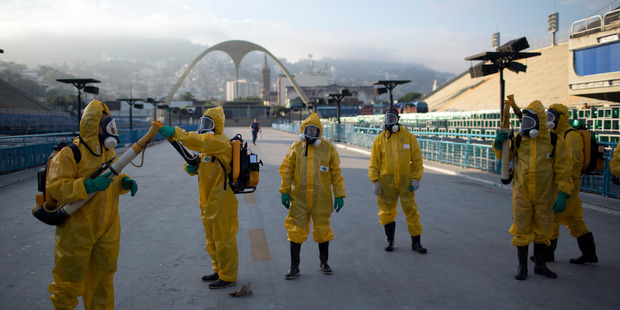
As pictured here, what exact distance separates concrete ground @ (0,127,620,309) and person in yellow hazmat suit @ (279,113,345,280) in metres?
0.43

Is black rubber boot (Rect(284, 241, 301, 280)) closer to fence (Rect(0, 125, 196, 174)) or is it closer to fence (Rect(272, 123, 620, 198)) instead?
fence (Rect(272, 123, 620, 198))

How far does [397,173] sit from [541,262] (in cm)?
198

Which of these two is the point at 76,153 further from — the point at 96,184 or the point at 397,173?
the point at 397,173

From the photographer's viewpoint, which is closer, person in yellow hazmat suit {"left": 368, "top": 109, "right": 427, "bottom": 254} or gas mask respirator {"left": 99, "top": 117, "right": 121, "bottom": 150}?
gas mask respirator {"left": 99, "top": 117, "right": 121, "bottom": 150}

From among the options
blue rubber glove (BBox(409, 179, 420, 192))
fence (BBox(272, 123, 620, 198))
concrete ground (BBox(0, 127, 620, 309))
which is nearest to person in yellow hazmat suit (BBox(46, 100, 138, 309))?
concrete ground (BBox(0, 127, 620, 309))

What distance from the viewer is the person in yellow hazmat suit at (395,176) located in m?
5.54

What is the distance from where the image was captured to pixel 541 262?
467cm

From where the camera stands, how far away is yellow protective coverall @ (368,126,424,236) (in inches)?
218

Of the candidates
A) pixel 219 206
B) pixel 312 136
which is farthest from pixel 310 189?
pixel 219 206

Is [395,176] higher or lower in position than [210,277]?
higher

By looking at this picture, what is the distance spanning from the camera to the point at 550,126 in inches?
192

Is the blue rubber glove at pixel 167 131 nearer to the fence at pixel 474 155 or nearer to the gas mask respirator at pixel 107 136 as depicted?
the gas mask respirator at pixel 107 136

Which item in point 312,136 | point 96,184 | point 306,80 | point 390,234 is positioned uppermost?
point 306,80

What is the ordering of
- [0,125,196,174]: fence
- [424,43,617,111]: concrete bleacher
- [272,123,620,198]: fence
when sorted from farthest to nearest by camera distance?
[424,43,617,111]: concrete bleacher < [0,125,196,174]: fence < [272,123,620,198]: fence
